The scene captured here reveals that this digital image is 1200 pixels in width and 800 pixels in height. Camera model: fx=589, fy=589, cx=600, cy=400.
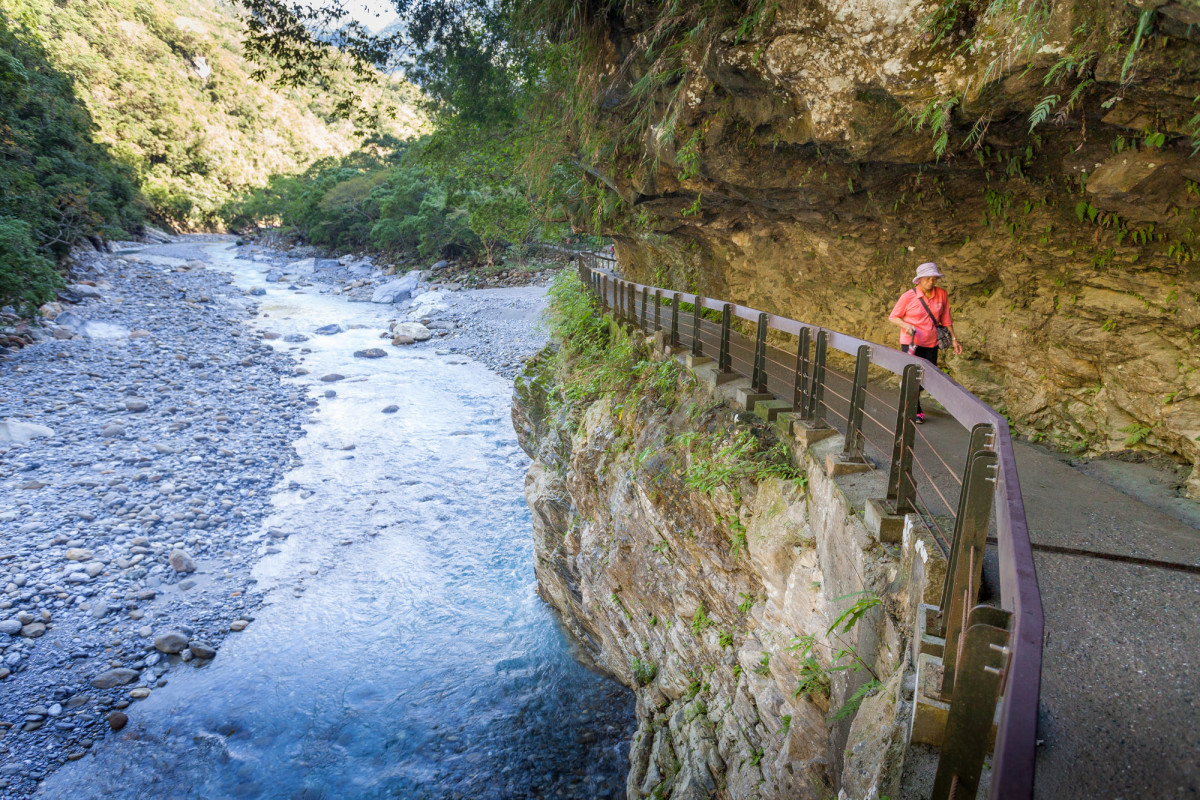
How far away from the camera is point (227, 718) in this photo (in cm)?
754

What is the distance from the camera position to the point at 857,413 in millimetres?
3838

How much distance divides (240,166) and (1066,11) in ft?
262

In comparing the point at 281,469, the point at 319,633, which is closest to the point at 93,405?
the point at 281,469

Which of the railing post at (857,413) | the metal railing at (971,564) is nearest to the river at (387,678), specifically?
the railing post at (857,413)

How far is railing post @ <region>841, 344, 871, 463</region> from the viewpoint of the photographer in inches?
147

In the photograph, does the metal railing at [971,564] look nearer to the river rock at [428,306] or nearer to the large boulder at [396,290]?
the river rock at [428,306]

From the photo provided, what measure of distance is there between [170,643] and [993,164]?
452 inches

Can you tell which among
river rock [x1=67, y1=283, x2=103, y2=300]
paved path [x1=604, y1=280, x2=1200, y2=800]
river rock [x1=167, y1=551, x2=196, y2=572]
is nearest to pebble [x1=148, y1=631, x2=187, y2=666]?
river rock [x1=167, y1=551, x2=196, y2=572]

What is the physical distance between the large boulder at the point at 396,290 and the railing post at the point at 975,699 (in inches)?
1359

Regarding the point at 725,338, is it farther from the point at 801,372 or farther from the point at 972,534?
the point at 972,534

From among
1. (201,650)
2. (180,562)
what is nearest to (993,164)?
(201,650)

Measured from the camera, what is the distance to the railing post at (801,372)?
4488 millimetres

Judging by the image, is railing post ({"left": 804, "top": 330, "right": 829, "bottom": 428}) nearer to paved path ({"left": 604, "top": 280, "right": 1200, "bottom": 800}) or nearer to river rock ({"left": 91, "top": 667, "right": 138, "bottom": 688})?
paved path ({"left": 604, "top": 280, "right": 1200, "bottom": 800})

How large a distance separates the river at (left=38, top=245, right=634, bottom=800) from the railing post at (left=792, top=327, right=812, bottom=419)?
5.20 m
